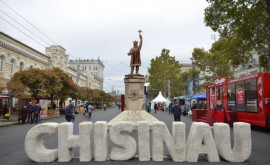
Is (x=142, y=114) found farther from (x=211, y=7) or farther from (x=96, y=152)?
(x=211, y=7)

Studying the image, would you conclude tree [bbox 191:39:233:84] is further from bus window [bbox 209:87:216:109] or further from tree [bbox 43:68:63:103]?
tree [bbox 43:68:63:103]

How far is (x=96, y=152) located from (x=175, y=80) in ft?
170

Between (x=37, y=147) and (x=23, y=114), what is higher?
(x=23, y=114)

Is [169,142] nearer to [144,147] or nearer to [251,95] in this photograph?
[144,147]

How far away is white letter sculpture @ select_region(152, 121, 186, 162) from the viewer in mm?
6746

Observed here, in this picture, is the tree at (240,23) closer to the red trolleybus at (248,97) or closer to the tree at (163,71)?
the red trolleybus at (248,97)

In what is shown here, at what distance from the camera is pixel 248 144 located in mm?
6699

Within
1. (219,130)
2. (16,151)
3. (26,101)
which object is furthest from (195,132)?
(26,101)

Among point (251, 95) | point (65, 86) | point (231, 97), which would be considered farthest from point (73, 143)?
point (65, 86)

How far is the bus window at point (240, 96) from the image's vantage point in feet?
51.7

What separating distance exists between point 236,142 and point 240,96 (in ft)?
33.0

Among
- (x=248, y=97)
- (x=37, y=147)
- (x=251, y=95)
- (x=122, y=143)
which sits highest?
(x=251, y=95)

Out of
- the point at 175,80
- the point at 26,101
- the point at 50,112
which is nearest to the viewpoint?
the point at 26,101

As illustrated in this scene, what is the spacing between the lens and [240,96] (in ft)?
52.9
